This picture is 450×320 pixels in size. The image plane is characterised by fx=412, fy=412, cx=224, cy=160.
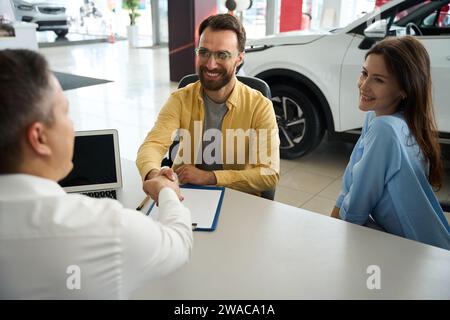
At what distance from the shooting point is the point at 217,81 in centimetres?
182

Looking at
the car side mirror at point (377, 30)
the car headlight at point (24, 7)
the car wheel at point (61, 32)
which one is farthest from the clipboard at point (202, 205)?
the car wheel at point (61, 32)

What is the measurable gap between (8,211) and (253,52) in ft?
10.5

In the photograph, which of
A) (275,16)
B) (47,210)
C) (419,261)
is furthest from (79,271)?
(275,16)

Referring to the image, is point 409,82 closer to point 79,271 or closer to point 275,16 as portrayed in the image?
point 79,271

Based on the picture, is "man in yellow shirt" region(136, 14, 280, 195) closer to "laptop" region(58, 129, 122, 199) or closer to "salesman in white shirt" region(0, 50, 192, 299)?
"laptop" region(58, 129, 122, 199)

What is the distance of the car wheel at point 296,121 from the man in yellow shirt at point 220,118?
163cm

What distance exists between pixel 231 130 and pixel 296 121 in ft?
5.82

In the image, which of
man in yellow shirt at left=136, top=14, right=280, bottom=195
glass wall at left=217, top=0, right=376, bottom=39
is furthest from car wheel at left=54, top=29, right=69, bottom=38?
man in yellow shirt at left=136, top=14, right=280, bottom=195

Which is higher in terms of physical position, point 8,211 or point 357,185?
point 8,211

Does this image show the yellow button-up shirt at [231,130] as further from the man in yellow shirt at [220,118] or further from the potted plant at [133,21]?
the potted plant at [133,21]

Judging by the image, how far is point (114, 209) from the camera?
2.38 ft

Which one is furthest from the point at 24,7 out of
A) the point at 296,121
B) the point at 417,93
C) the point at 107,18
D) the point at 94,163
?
the point at 417,93

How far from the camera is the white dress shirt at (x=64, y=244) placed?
0.67 m

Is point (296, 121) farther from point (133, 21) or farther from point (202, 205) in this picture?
point (133, 21)
